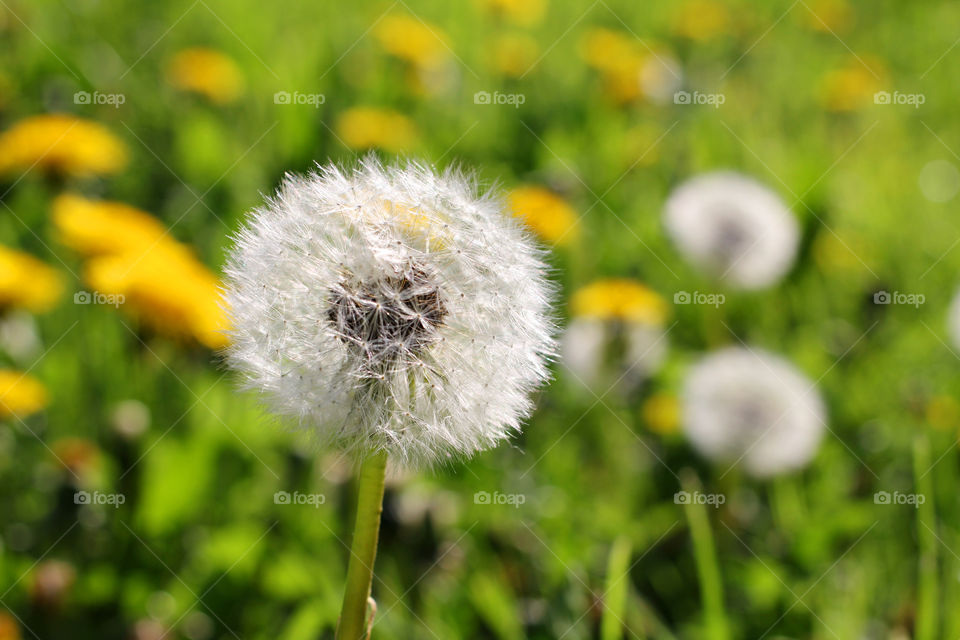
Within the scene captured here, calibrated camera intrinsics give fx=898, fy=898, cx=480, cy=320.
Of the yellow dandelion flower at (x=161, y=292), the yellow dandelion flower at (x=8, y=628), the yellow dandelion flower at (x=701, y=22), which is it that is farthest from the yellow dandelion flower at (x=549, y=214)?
the yellow dandelion flower at (x=701, y=22)

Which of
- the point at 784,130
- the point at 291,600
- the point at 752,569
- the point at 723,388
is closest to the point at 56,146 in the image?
the point at 291,600

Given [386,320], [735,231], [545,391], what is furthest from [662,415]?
[386,320]

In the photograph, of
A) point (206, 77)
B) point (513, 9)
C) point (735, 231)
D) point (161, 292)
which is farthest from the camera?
point (513, 9)

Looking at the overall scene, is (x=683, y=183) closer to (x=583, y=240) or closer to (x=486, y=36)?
(x=583, y=240)

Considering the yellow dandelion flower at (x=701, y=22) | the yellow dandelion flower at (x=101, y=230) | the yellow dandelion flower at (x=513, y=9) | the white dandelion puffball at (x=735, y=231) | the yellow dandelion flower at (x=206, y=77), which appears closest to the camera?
the yellow dandelion flower at (x=101, y=230)

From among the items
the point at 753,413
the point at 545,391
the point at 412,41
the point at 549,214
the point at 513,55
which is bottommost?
the point at 545,391

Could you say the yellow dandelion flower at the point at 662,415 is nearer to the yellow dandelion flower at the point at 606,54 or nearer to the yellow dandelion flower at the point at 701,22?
the yellow dandelion flower at the point at 606,54

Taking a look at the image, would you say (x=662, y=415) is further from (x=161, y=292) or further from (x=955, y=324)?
(x=161, y=292)
